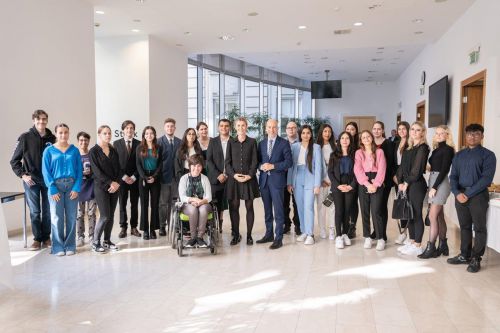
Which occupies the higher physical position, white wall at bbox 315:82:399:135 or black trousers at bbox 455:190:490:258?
white wall at bbox 315:82:399:135

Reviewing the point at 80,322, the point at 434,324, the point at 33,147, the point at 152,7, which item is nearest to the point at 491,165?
the point at 434,324

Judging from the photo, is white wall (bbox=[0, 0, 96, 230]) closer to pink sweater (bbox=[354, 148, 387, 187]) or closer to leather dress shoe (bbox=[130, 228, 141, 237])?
leather dress shoe (bbox=[130, 228, 141, 237])

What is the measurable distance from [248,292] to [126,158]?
9.48 ft

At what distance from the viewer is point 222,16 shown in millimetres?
7785

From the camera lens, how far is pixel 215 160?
18.3ft

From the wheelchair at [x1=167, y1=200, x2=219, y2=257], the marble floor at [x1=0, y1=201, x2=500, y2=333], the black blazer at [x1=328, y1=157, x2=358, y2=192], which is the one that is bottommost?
the marble floor at [x1=0, y1=201, x2=500, y2=333]

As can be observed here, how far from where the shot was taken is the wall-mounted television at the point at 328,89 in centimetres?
1684

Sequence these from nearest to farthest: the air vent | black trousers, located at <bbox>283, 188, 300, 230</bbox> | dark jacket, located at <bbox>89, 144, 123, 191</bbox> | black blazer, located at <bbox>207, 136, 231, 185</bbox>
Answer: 1. dark jacket, located at <bbox>89, 144, 123, 191</bbox>
2. black blazer, located at <bbox>207, 136, 231, 185</bbox>
3. black trousers, located at <bbox>283, 188, 300, 230</bbox>
4. the air vent

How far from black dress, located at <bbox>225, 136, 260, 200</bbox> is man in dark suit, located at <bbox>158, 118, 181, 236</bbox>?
931 mm

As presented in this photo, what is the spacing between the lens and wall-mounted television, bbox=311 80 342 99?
55.3ft

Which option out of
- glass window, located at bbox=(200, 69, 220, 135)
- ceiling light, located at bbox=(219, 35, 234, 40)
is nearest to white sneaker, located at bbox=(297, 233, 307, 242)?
ceiling light, located at bbox=(219, 35, 234, 40)

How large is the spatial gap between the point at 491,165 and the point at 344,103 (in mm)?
15620

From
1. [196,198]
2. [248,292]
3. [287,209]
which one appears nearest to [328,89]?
[287,209]

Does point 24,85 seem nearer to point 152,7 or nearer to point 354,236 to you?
point 152,7
